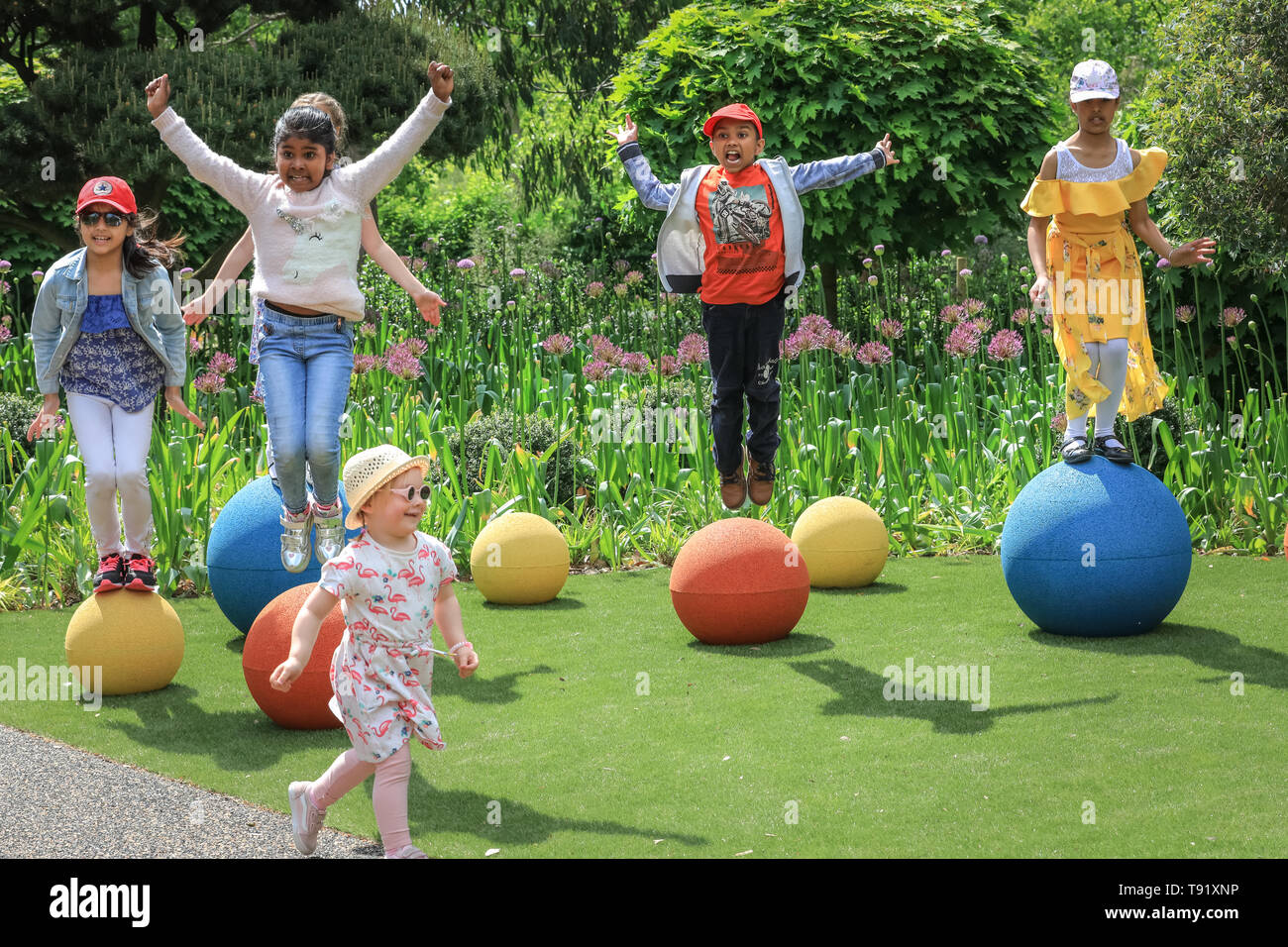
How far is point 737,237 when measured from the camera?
6848mm

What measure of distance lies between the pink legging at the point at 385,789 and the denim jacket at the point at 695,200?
11.7 feet

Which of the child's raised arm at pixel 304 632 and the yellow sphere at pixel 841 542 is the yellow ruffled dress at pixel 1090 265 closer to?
the yellow sphere at pixel 841 542

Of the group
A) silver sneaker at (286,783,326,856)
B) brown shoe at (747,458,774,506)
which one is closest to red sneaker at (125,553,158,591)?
silver sneaker at (286,783,326,856)

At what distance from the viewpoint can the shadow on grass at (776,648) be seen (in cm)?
647

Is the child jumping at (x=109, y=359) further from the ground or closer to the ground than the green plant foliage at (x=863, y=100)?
closer to the ground

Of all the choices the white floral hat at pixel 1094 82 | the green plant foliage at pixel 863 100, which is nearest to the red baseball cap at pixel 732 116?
the white floral hat at pixel 1094 82

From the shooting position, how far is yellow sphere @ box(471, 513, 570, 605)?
7574mm

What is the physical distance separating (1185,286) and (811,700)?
232 inches

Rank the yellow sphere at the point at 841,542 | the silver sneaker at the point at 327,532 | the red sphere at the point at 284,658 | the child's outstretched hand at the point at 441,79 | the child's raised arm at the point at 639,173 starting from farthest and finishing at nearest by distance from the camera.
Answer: the yellow sphere at the point at 841,542 < the child's raised arm at the point at 639,173 < the silver sneaker at the point at 327,532 < the child's outstretched hand at the point at 441,79 < the red sphere at the point at 284,658

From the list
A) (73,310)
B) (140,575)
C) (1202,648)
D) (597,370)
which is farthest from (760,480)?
(73,310)

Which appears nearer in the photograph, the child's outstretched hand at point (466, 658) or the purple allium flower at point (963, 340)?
the child's outstretched hand at point (466, 658)

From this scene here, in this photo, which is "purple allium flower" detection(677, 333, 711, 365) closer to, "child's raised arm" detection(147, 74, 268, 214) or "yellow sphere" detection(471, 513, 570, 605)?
"yellow sphere" detection(471, 513, 570, 605)

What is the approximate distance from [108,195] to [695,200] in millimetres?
2846

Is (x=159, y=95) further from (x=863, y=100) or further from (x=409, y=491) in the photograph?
(x=863, y=100)
